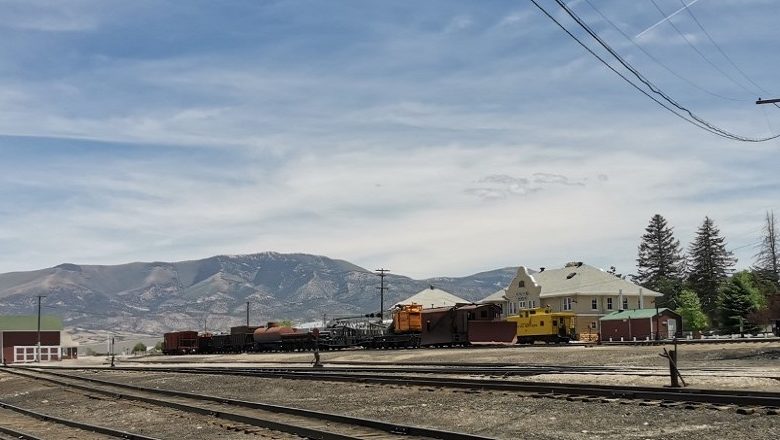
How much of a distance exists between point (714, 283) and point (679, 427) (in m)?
130

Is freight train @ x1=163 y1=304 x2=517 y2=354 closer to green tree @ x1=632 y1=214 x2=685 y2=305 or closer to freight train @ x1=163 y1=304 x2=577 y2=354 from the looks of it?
freight train @ x1=163 y1=304 x2=577 y2=354

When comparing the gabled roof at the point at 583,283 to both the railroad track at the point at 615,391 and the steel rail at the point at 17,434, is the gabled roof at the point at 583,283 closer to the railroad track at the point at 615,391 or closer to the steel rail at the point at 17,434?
the railroad track at the point at 615,391

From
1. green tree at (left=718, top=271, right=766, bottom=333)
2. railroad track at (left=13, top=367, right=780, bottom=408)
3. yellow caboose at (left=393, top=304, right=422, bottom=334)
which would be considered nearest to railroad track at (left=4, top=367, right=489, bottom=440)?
railroad track at (left=13, top=367, right=780, bottom=408)

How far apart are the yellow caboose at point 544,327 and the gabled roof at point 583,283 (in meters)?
30.2

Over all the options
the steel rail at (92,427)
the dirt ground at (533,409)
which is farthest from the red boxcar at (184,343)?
the steel rail at (92,427)

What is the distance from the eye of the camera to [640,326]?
238 ft

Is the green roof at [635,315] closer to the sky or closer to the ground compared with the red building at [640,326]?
closer to the sky

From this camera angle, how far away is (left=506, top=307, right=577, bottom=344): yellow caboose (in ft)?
201

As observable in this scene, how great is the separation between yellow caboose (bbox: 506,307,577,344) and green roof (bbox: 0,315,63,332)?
8543 cm

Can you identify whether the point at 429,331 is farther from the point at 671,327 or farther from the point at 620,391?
the point at 620,391

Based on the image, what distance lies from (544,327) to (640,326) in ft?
51.1

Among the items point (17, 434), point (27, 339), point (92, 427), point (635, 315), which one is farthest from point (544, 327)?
point (27, 339)

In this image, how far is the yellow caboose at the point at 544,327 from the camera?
61.3 meters

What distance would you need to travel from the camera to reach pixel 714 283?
13288cm
